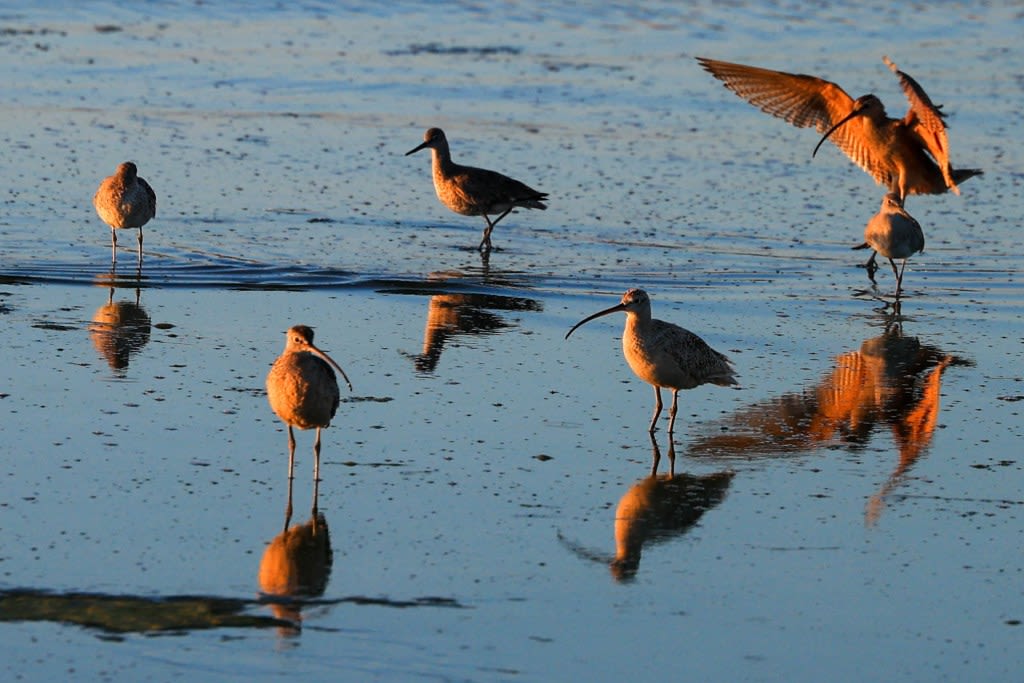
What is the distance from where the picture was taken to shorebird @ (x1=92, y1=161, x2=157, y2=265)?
40.9 feet

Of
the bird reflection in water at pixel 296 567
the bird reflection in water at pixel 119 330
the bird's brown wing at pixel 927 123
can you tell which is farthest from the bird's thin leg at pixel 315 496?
the bird's brown wing at pixel 927 123

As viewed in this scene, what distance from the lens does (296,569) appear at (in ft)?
21.6

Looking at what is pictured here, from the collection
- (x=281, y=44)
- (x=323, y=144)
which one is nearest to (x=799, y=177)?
(x=323, y=144)

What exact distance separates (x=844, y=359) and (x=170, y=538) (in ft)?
16.5

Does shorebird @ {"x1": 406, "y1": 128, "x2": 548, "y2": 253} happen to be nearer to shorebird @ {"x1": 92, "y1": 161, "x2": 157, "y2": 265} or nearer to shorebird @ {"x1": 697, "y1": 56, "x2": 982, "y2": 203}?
shorebird @ {"x1": 697, "y1": 56, "x2": 982, "y2": 203}

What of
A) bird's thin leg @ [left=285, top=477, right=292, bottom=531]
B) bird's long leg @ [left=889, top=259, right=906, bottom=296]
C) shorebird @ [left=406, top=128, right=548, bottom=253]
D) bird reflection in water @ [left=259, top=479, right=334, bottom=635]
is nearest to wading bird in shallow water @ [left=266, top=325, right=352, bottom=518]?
bird's thin leg @ [left=285, top=477, right=292, bottom=531]

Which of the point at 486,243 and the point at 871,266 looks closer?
the point at 871,266

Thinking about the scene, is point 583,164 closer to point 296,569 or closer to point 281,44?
point 281,44

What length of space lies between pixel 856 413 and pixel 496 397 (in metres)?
1.86

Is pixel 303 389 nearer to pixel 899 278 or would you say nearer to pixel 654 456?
pixel 654 456

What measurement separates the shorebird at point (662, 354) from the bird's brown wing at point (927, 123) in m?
3.82

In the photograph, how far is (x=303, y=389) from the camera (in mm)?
7668

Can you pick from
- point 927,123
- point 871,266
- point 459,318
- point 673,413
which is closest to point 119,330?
point 459,318

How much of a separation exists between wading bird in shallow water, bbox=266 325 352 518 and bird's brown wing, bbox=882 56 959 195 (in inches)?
220
